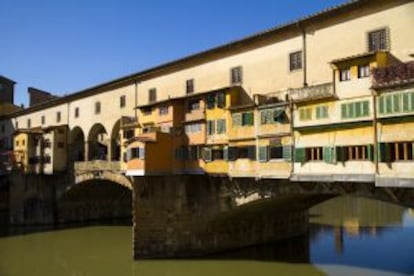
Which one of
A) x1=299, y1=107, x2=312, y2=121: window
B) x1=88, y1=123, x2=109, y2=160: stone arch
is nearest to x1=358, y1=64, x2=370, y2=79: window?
x1=299, y1=107, x2=312, y2=121: window

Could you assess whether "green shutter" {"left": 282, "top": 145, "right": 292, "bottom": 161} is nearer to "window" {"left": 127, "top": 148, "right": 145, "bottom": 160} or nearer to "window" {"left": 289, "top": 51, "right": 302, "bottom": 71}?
"window" {"left": 289, "top": 51, "right": 302, "bottom": 71}

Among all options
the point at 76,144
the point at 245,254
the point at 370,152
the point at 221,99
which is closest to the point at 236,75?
the point at 221,99

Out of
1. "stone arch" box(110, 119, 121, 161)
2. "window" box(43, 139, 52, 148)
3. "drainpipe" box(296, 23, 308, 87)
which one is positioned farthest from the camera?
"window" box(43, 139, 52, 148)

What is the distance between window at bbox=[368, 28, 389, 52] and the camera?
20453mm

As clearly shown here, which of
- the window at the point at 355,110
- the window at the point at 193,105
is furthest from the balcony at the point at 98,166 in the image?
the window at the point at 355,110

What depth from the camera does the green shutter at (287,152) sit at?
22.7m

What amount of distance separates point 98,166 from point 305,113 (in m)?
24.3

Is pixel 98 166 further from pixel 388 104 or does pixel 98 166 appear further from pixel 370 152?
pixel 388 104

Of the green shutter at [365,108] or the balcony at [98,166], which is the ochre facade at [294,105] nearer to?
the green shutter at [365,108]

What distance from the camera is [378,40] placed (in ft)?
68.1

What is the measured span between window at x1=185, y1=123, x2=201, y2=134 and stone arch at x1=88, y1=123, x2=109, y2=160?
15.9 m

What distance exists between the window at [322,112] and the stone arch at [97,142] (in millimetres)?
26724

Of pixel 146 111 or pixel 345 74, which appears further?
pixel 146 111

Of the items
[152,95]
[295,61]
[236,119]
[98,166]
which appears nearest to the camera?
[295,61]
